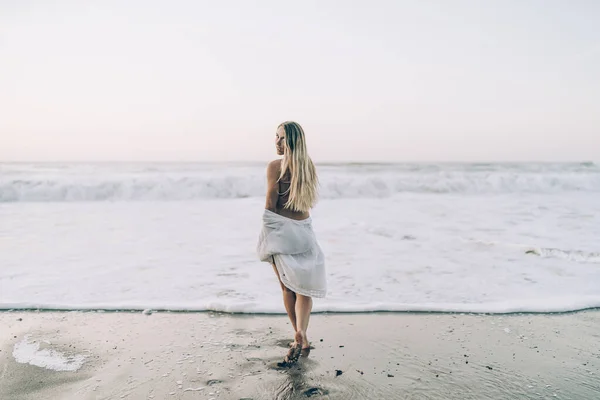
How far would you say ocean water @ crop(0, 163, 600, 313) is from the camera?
504 cm

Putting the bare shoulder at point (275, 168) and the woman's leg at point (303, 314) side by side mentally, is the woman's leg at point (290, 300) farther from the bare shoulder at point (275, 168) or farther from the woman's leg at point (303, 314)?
the bare shoulder at point (275, 168)

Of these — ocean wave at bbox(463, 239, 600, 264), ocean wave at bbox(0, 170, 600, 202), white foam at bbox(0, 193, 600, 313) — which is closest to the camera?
white foam at bbox(0, 193, 600, 313)

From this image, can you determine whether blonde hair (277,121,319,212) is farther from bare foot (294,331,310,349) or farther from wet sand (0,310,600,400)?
wet sand (0,310,600,400)

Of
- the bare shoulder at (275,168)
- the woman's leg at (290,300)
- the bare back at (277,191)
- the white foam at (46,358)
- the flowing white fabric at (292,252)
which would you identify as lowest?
the white foam at (46,358)

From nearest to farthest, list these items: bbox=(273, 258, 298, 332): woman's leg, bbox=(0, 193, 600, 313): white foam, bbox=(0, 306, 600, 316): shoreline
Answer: bbox=(273, 258, 298, 332): woman's leg → bbox=(0, 306, 600, 316): shoreline → bbox=(0, 193, 600, 313): white foam

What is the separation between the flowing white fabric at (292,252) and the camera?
11.4ft

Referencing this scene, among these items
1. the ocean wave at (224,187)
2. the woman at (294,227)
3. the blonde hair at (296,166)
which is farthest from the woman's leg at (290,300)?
the ocean wave at (224,187)

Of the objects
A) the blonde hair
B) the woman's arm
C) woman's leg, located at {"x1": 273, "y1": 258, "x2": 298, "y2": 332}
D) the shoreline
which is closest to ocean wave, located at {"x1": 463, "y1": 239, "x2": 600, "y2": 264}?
the shoreline

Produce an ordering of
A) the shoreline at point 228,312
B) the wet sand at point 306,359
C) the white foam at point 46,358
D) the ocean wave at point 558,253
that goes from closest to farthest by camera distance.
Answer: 1. the wet sand at point 306,359
2. the white foam at point 46,358
3. the shoreline at point 228,312
4. the ocean wave at point 558,253

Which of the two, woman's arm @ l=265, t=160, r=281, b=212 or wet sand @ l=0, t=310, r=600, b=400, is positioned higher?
woman's arm @ l=265, t=160, r=281, b=212

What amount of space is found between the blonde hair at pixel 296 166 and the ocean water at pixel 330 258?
65.2 inches

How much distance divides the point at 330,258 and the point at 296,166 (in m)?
4.06

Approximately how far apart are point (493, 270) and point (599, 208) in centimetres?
1008

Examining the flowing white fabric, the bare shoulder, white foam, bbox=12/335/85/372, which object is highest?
the bare shoulder
